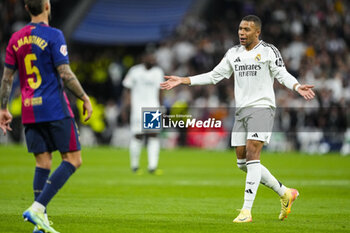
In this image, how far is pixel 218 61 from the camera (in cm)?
2975

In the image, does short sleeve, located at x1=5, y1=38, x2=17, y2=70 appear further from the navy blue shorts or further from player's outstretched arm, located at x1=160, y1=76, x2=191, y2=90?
player's outstretched arm, located at x1=160, y1=76, x2=191, y2=90

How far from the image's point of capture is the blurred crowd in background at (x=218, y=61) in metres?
26.2

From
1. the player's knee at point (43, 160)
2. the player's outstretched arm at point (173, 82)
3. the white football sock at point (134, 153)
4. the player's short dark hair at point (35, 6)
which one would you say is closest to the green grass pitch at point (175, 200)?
the white football sock at point (134, 153)

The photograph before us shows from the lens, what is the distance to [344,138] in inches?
1009

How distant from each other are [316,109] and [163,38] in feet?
29.9

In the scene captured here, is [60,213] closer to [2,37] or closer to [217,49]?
[217,49]

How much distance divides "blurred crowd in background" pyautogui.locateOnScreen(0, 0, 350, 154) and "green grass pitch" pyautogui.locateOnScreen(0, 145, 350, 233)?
291 inches

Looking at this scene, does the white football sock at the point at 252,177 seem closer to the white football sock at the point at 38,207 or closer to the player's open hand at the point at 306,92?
the player's open hand at the point at 306,92

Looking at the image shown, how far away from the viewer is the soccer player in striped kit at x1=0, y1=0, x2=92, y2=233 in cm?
696

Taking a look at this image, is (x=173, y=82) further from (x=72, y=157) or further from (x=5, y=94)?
(x=5, y=94)

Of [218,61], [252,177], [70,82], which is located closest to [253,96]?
[252,177]

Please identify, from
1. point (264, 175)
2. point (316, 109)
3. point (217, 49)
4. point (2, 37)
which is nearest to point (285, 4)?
point (217, 49)

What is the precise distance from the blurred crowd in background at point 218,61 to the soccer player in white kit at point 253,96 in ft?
56.2

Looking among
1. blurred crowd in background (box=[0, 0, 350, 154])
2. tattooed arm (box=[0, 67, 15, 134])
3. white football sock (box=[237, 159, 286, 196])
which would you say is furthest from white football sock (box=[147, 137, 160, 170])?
blurred crowd in background (box=[0, 0, 350, 154])
